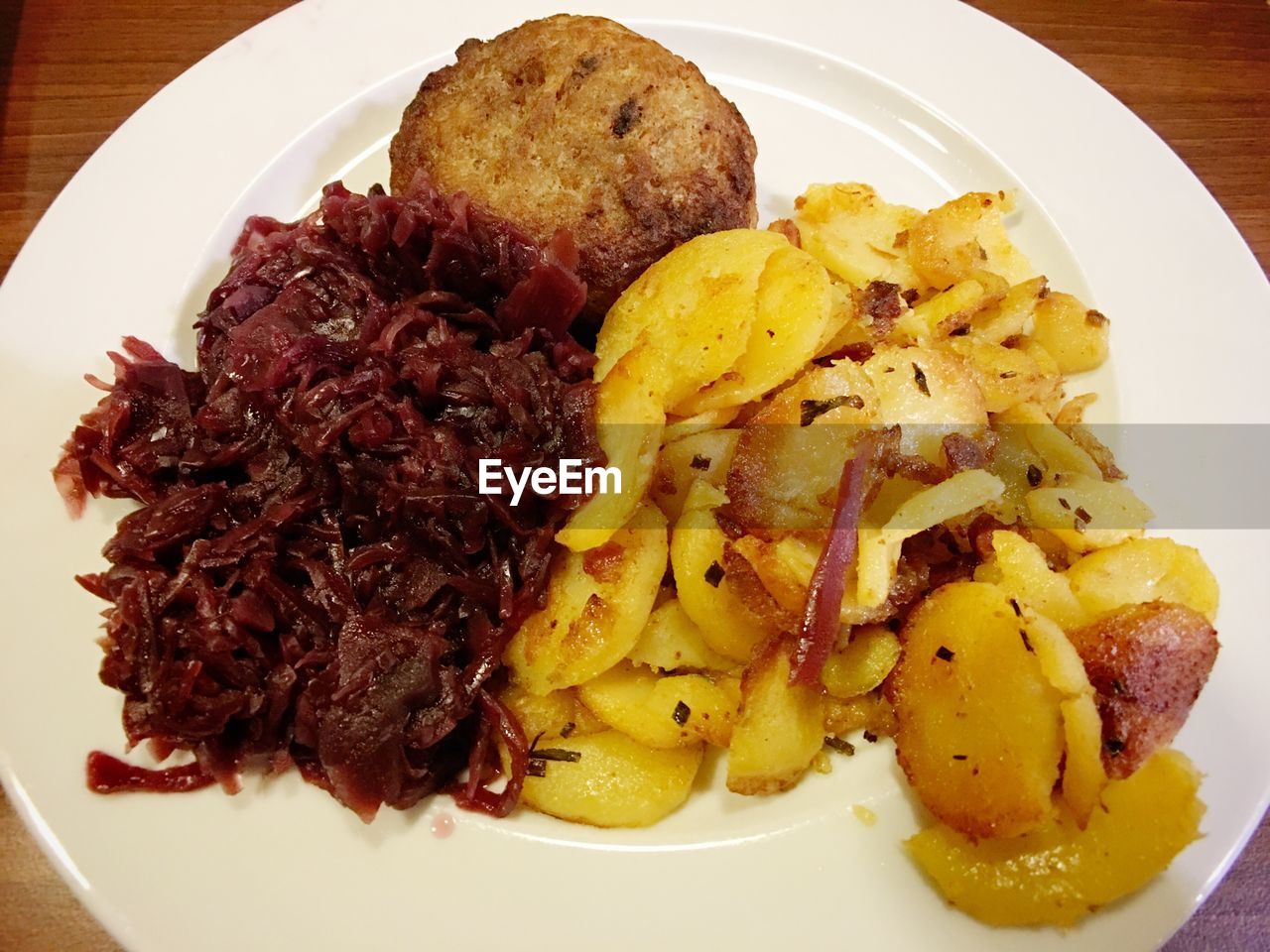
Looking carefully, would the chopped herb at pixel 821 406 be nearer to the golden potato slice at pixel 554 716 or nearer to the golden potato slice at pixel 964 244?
the golden potato slice at pixel 964 244

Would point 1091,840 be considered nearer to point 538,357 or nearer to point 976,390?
point 976,390

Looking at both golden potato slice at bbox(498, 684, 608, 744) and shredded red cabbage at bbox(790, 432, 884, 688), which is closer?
shredded red cabbage at bbox(790, 432, 884, 688)

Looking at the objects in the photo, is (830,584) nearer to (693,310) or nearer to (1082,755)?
(1082,755)

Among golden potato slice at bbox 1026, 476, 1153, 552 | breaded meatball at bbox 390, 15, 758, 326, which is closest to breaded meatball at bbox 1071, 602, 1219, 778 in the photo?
golden potato slice at bbox 1026, 476, 1153, 552

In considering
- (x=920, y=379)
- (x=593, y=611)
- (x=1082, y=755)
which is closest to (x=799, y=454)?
(x=920, y=379)

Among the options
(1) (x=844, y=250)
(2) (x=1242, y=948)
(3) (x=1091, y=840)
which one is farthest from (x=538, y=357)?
(2) (x=1242, y=948)

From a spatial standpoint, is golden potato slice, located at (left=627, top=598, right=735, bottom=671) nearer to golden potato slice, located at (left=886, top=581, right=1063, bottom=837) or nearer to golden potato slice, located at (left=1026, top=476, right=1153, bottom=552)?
golden potato slice, located at (left=886, top=581, right=1063, bottom=837)

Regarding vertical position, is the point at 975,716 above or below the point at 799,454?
below

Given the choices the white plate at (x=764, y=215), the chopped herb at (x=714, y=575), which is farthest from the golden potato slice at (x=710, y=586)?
the white plate at (x=764, y=215)
